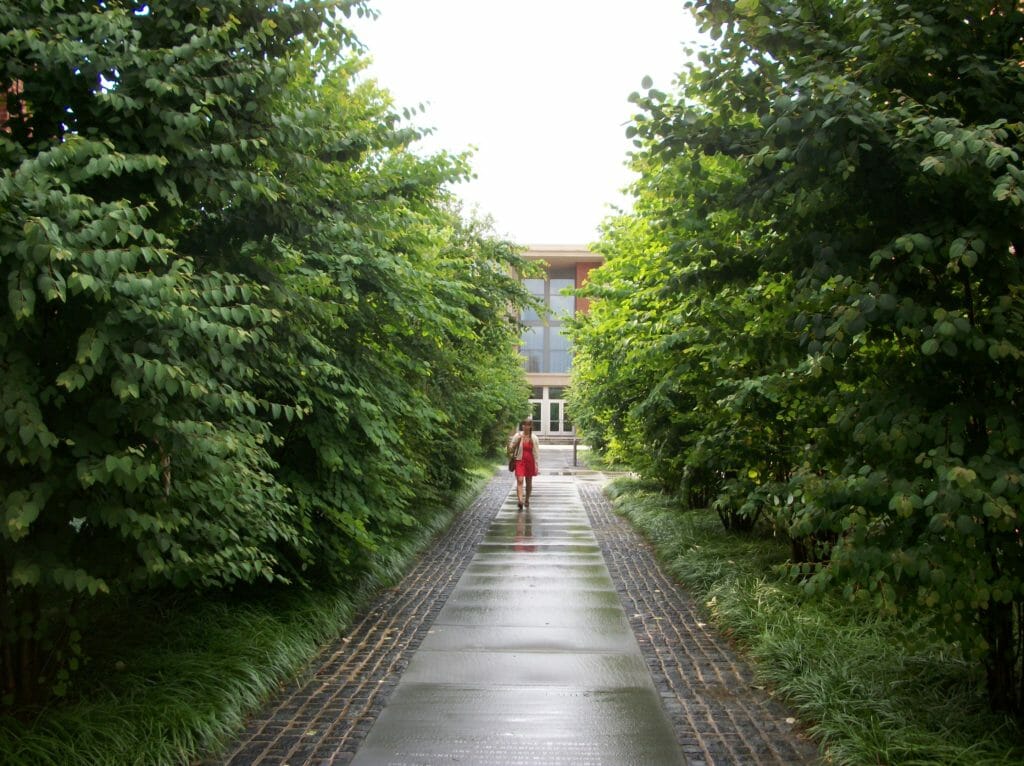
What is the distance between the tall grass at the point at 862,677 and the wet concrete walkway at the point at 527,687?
82 cm

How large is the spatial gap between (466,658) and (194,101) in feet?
13.3

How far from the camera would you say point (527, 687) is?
5363 mm

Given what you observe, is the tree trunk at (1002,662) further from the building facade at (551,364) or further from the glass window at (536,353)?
the glass window at (536,353)

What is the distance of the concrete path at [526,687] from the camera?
436cm

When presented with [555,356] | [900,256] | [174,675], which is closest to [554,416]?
[555,356]

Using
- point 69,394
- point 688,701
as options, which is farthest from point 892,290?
point 69,394

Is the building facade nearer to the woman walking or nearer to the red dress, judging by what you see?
the woman walking

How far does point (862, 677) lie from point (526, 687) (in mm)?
2026

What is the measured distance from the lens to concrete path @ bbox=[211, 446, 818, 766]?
4359 mm

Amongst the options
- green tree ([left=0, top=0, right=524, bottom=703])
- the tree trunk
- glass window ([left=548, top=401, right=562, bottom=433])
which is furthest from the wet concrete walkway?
glass window ([left=548, top=401, right=562, bottom=433])

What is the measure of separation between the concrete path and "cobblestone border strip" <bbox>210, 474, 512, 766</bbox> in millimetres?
12

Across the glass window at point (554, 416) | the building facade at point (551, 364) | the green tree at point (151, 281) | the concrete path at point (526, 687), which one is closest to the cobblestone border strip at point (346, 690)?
the concrete path at point (526, 687)

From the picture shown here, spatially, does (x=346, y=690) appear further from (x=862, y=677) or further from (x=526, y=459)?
(x=526, y=459)

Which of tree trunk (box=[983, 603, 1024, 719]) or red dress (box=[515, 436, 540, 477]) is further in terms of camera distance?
red dress (box=[515, 436, 540, 477])
